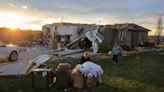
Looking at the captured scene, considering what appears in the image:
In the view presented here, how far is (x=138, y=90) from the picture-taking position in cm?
994

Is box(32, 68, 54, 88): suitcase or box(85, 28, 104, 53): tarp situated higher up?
box(85, 28, 104, 53): tarp

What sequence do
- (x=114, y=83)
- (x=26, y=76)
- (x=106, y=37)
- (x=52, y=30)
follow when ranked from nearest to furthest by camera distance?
(x=114, y=83)
(x=26, y=76)
(x=106, y=37)
(x=52, y=30)

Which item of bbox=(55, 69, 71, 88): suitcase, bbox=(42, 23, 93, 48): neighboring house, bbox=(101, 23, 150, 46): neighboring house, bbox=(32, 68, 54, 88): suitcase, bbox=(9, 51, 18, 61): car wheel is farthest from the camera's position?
bbox=(42, 23, 93, 48): neighboring house

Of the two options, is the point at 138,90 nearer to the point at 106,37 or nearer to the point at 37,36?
the point at 106,37

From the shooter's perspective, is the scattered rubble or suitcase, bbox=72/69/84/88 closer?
suitcase, bbox=72/69/84/88

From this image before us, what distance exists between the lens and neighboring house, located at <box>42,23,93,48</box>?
37.4m

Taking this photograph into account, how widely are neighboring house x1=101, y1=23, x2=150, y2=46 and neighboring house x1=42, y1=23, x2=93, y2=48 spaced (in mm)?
3277

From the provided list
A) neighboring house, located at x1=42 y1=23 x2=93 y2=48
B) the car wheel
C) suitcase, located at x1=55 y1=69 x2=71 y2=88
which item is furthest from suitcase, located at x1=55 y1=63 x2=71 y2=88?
neighboring house, located at x1=42 y1=23 x2=93 y2=48

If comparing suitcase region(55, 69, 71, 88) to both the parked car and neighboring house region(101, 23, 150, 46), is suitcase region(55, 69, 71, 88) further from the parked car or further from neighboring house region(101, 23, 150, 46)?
neighboring house region(101, 23, 150, 46)

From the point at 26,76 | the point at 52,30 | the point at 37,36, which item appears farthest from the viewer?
the point at 37,36

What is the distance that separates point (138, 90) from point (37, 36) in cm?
3505

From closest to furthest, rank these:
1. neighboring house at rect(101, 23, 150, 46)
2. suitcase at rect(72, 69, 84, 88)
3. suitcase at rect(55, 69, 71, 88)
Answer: suitcase at rect(55, 69, 71, 88) → suitcase at rect(72, 69, 84, 88) → neighboring house at rect(101, 23, 150, 46)

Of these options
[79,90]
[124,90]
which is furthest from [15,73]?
[124,90]

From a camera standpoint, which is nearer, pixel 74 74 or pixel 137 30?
pixel 74 74
